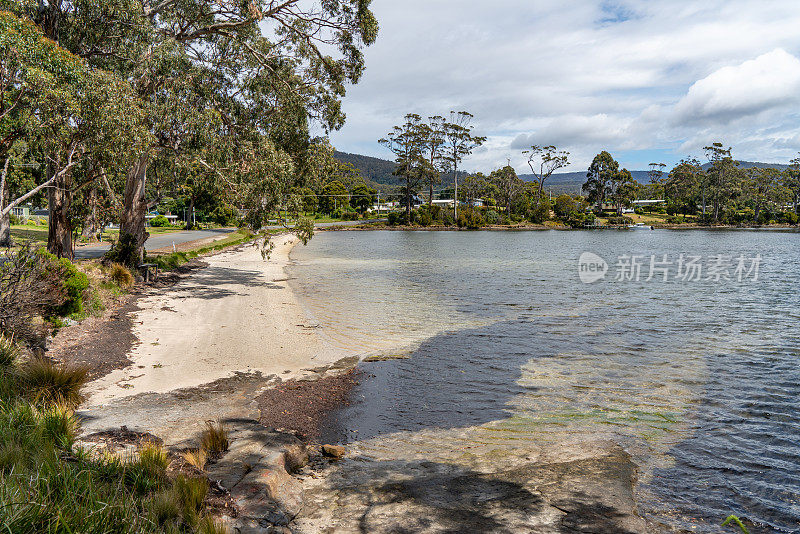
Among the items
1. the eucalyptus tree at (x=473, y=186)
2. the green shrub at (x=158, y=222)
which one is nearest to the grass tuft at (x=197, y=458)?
the green shrub at (x=158, y=222)

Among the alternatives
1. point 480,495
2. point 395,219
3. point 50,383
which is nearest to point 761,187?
point 395,219

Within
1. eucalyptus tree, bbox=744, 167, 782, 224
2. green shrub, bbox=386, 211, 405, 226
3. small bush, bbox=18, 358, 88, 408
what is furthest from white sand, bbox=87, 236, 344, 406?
eucalyptus tree, bbox=744, 167, 782, 224

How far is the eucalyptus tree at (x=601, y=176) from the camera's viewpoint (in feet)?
380

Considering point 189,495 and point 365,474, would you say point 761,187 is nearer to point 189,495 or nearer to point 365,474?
point 365,474

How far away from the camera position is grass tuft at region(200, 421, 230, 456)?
6.05 meters

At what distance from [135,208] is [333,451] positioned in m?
16.7

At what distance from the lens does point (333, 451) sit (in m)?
6.74

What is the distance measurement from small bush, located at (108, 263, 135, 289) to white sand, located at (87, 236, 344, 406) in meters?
1.06

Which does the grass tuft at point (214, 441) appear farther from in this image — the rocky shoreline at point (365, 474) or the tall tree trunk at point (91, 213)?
the tall tree trunk at point (91, 213)

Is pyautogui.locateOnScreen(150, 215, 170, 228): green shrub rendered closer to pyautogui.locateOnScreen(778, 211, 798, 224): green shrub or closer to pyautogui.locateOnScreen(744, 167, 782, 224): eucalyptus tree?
pyautogui.locateOnScreen(744, 167, 782, 224): eucalyptus tree

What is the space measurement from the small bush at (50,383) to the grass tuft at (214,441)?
224cm

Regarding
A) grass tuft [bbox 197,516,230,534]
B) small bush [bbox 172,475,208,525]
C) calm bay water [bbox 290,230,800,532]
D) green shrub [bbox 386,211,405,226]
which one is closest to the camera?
grass tuft [bbox 197,516,230,534]

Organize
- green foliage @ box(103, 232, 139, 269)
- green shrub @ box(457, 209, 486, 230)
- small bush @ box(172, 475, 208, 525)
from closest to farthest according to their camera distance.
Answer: small bush @ box(172, 475, 208, 525)
green foliage @ box(103, 232, 139, 269)
green shrub @ box(457, 209, 486, 230)

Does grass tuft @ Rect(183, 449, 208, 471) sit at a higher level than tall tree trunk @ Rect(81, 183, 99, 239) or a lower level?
lower
